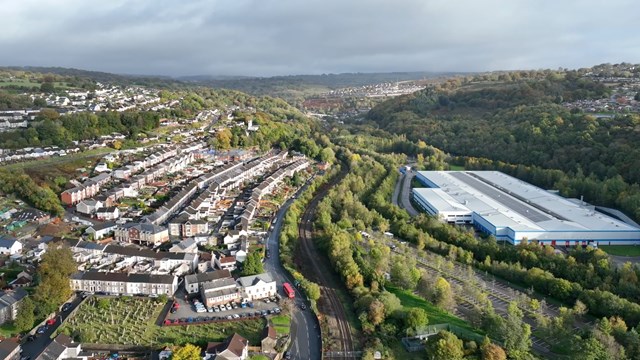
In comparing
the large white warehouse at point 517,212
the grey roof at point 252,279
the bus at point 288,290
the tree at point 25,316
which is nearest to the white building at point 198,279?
the grey roof at point 252,279

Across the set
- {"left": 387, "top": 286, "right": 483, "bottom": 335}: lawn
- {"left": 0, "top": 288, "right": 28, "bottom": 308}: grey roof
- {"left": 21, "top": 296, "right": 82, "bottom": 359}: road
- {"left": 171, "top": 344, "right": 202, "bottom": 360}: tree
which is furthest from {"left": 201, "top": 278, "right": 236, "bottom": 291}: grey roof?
{"left": 387, "top": 286, "right": 483, "bottom": 335}: lawn

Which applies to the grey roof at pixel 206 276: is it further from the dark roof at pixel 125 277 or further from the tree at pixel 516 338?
the tree at pixel 516 338

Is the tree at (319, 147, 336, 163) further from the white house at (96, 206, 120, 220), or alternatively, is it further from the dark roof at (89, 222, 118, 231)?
the dark roof at (89, 222, 118, 231)

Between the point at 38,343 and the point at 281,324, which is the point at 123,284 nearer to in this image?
the point at 38,343

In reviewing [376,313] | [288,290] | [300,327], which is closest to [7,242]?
[288,290]

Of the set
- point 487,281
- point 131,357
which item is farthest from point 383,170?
point 131,357

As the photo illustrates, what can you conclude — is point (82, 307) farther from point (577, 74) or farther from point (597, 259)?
point (577, 74)
